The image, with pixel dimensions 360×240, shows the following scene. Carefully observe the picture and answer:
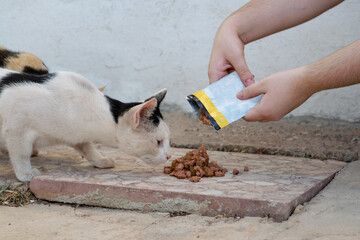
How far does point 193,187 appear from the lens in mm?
2482

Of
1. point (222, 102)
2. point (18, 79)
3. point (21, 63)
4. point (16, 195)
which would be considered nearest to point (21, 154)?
point (16, 195)

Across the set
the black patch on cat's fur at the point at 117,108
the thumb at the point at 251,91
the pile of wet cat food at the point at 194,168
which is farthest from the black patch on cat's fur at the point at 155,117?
the thumb at the point at 251,91

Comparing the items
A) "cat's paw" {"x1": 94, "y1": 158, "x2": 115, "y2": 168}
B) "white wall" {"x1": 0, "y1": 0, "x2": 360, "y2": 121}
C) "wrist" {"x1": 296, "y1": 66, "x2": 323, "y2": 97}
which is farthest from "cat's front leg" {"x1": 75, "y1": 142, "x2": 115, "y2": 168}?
"white wall" {"x1": 0, "y1": 0, "x2": 360, "y2": 121}

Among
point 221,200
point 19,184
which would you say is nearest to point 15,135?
point 19,184

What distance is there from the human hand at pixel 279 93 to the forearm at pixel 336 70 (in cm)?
4

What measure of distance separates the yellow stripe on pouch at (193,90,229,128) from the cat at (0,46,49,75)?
56.6 inches

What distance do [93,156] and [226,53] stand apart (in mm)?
1037

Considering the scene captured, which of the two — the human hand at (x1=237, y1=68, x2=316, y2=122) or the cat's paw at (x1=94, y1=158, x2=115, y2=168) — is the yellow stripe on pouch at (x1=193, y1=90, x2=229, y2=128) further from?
the cat's paw at (x1=94, y1=158, x2=115, y2=168)

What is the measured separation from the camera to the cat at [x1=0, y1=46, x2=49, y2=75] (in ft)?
11.3

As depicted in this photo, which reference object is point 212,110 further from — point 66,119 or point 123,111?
point 66,119

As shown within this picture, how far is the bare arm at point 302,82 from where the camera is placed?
2.25m

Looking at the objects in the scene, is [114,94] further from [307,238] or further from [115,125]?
[307,238]

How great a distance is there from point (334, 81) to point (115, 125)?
1249 mm

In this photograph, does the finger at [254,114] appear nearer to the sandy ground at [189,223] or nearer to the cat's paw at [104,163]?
the sandy ground at [189,223]
